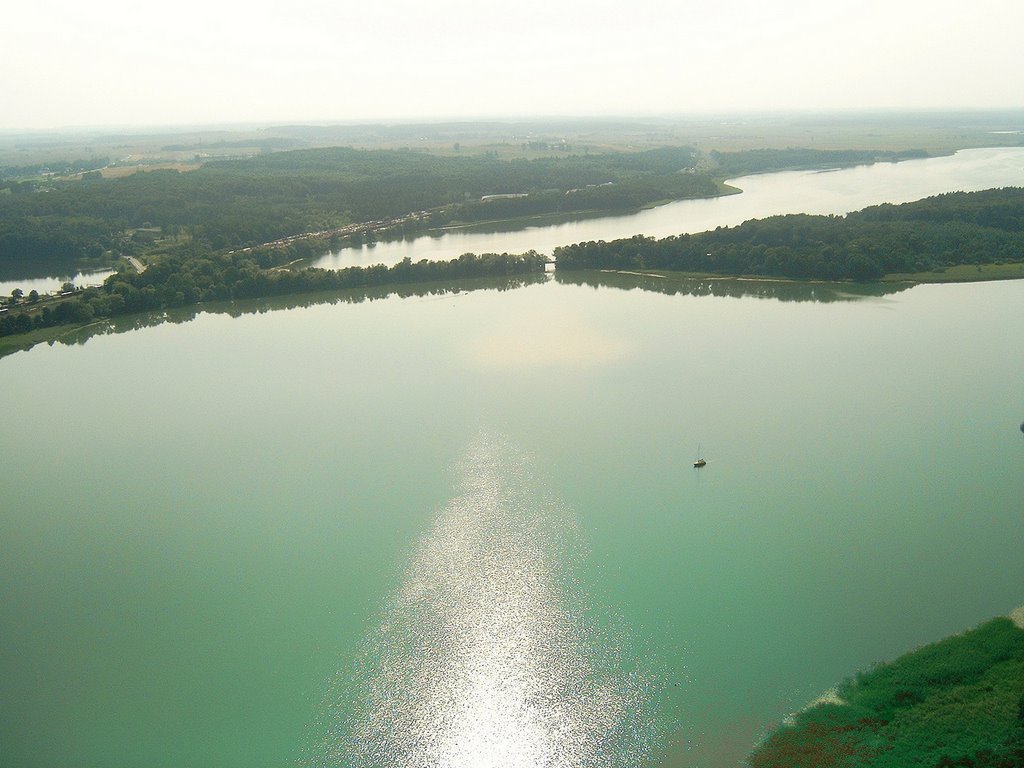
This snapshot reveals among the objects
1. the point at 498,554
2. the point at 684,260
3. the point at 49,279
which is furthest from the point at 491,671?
the point at 49,279

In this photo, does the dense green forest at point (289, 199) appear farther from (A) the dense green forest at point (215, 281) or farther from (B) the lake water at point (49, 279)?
(A) the dense green forest at point (215, 281)

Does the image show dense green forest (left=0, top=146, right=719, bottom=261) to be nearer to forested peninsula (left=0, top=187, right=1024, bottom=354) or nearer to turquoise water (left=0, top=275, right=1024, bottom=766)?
forested peninsula (left=0, top=187, right=1024, bottom=354)

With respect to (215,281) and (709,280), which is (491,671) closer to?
(709,280)

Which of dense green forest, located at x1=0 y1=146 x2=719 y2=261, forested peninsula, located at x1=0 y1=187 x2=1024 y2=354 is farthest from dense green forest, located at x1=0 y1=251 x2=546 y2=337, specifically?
dense green forest, located at x1=0 y1=146 x2=719 y2=261

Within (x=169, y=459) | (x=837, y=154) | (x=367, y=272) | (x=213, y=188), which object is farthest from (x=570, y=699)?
(x=837, y=154)

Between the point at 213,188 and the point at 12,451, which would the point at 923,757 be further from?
the point at 213,188

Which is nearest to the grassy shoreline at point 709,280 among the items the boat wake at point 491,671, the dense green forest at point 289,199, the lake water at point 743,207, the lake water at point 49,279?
the lake water at point 743,207

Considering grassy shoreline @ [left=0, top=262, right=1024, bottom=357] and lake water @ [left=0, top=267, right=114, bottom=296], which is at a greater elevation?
grassy shoreline @ [left=0, top=262, right=1024, bottom=357]
